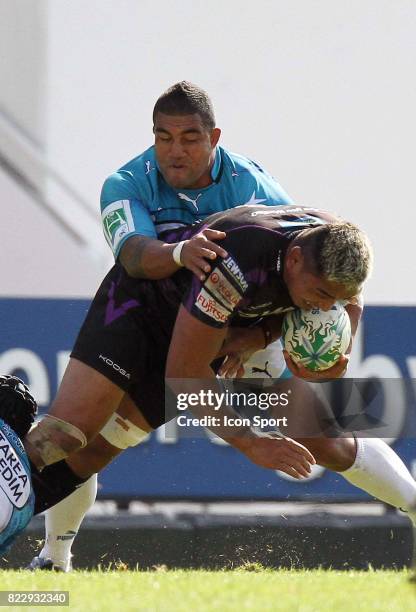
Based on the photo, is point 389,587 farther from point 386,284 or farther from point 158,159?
point 386,284

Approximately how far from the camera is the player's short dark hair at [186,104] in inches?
259

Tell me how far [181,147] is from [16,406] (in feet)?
4.38

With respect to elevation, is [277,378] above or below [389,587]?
above

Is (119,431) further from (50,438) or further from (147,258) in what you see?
(147,258)

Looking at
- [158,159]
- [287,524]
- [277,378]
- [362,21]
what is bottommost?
[287,524]

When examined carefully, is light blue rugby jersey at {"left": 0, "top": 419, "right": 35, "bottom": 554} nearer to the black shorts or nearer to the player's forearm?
the black shorts

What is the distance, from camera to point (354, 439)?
6.75m

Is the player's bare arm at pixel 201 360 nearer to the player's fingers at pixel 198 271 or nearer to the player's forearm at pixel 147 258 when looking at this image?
the player's fingers at pixel 198 271

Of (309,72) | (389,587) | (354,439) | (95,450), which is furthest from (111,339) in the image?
(309,72)

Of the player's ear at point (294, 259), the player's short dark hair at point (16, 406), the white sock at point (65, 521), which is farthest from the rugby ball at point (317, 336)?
the white sock at point (65, 521)

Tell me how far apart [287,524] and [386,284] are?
5.64ft

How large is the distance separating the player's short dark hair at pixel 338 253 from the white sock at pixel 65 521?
1753 millimetres

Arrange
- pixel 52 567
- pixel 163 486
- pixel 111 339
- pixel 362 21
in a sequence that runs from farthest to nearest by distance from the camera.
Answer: pixel 362 21 → pixel 163 486 → pixel 52 567 → pixel 111 339

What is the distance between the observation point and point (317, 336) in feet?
20.2
